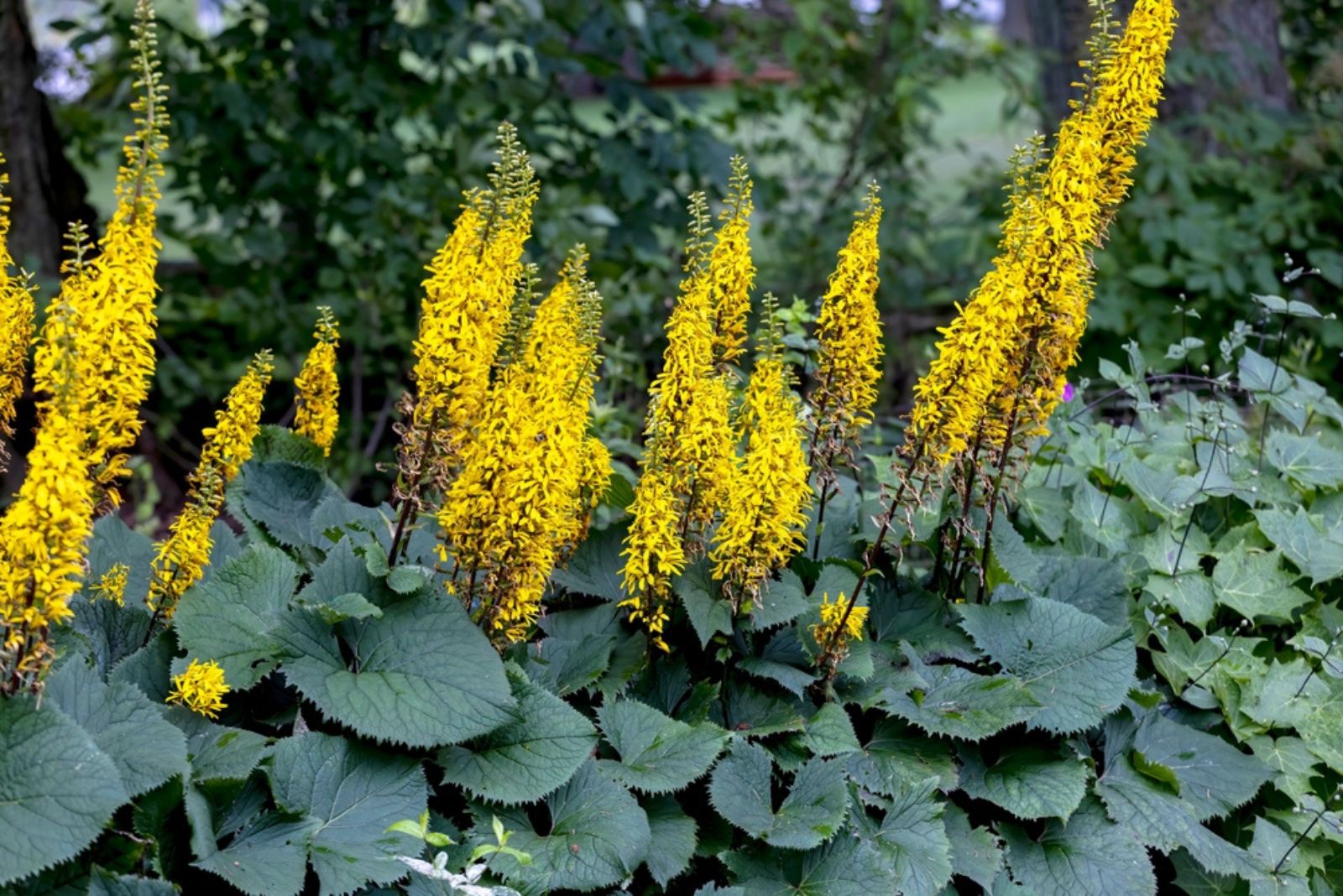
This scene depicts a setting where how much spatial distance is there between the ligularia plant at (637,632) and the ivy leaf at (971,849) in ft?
0.04

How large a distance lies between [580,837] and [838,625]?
70cm

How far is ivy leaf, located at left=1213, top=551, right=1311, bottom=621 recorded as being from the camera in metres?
3.49

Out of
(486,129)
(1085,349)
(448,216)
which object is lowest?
(1085,349)

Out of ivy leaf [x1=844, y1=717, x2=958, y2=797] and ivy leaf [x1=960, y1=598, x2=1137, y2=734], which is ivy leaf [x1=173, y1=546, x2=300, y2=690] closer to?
ivy leaf [x1=844, y1=717, x2=958, y2=797]

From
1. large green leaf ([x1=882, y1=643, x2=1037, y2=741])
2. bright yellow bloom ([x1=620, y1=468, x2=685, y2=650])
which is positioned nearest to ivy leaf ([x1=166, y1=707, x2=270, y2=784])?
bright yellow bloom ([x1=620, y1=468, x2=685, y2=650])

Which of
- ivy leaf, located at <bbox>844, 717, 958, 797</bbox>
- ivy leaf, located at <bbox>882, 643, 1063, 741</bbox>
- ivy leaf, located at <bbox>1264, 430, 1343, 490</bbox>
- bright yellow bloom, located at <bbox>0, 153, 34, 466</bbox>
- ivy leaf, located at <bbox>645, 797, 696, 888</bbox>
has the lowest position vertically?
ivy leaf, located at <bbox>645, 797, 696, 888</bbox>

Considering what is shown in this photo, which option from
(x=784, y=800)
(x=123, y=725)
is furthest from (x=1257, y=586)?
(x=123, y=725)

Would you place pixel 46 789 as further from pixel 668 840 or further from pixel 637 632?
pixel 637 632

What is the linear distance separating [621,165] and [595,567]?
3.32 metres

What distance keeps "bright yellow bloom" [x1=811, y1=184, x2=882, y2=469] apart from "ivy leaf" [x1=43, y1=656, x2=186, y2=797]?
4.86 ft

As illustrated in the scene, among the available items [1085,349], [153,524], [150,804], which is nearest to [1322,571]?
[150,804]

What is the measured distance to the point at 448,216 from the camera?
6445mm

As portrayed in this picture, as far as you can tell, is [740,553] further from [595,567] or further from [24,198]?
[24,198]

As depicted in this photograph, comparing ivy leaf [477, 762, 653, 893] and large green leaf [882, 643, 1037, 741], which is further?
large green leaf [882, 643, 1037, 741]
